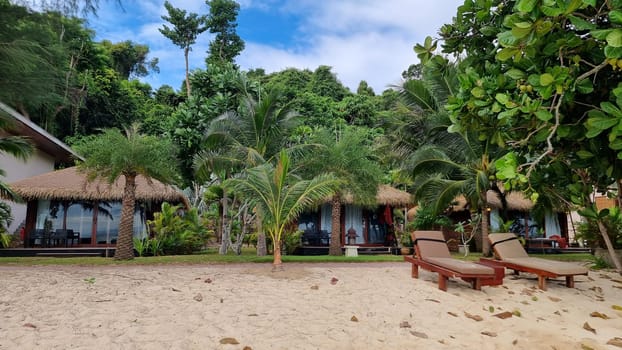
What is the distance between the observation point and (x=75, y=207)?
14500 mm

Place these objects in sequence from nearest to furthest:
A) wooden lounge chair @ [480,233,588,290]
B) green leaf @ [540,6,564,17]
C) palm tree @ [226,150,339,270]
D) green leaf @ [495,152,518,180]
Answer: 1. green leaf @ [540,6,564,17]
2. green leaf @ [495,152,518,180]
3. wooden lounge chair @ [480,233,588,290]
4. palm tree @ [226,150,339,270]

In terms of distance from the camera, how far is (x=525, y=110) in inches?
107

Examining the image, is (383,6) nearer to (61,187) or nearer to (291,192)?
(291,192)

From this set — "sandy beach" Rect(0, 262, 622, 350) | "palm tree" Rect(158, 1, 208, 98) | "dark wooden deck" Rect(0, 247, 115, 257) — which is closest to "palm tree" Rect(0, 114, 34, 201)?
"sandy beach" Rect(0, 262, 622, 350)

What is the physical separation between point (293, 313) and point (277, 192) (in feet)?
10.3

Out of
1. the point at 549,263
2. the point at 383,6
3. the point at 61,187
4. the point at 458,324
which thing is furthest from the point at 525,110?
the point at 61,187

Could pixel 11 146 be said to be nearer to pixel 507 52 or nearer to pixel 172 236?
pixel 172 236

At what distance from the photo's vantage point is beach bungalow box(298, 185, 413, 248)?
16.3 m

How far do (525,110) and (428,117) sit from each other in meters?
10.6

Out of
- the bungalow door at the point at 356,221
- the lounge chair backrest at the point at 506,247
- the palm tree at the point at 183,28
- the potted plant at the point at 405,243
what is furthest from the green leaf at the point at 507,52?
the palm tree at the point at 183,28

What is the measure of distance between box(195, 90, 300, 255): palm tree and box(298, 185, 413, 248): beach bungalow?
234 inches

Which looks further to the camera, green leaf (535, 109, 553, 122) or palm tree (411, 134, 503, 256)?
palm tree (411, 134, 503, 256)

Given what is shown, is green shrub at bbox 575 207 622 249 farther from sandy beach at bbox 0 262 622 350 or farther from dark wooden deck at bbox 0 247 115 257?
dark wooden deck at bbox 0 247 115 257

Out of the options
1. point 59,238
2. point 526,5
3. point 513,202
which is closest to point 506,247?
point 526,5
